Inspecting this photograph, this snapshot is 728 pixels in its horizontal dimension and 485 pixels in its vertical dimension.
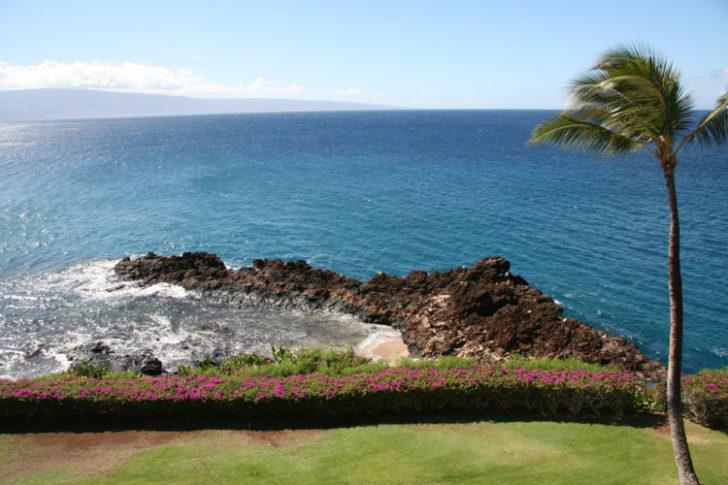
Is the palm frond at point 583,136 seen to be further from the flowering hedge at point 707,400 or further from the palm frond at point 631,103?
the flowering hedge at point 707,400

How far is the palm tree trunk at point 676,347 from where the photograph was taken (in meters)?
9.95

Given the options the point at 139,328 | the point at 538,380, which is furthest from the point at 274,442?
the point at 139,328

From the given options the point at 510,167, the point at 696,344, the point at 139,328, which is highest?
the point at 510,167

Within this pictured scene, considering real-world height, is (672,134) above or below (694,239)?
above

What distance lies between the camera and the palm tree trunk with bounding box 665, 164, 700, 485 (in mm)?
9953

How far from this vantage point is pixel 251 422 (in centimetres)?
1448

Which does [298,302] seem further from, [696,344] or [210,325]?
[696,344]

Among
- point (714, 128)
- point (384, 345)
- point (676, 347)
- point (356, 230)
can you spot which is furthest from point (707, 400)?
point (356, 230)

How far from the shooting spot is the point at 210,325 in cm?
2806

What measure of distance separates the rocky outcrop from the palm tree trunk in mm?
11222

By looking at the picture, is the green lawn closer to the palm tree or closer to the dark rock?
the palm tree

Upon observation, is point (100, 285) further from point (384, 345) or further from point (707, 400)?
point (707, 400)

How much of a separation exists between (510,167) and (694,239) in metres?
39.1

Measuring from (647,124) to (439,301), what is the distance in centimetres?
1927
